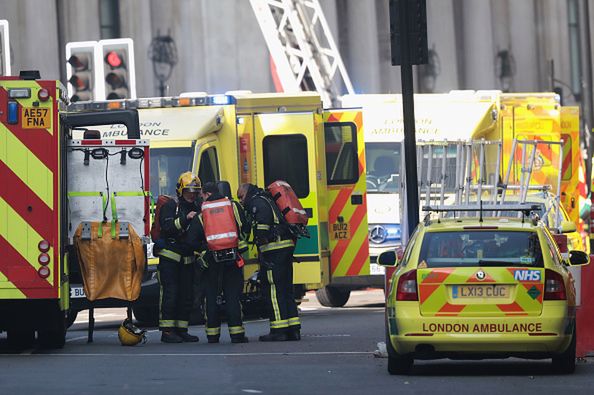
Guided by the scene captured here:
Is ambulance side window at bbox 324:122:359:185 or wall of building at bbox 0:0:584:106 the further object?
wall of building at bbox 0:0:584:106

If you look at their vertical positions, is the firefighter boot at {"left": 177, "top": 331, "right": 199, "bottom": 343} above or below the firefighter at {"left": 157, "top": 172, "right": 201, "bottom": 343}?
below

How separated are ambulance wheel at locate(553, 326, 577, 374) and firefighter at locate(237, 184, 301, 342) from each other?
13.7 ft

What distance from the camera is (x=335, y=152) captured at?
21.0 metres

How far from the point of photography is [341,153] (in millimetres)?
20922

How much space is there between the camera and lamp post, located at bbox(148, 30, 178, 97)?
35.8 m

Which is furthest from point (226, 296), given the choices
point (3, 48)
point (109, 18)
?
point (109, 18)

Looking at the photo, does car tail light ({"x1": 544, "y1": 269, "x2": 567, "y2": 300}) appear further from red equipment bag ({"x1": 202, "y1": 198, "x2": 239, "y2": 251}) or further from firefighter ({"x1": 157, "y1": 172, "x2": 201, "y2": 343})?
firefighter ({"x1": 157, "y1": 172, "x2": 201, "y2": 343})

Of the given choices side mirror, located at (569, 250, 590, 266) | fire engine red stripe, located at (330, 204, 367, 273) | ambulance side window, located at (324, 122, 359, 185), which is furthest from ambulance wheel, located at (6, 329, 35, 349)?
ambulance side window, located at (324, 122, 359, 185)

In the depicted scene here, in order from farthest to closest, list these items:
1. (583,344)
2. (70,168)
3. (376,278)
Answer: (376,278) → (70,168) → (583,344)

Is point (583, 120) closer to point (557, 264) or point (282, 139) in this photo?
point (282, 139)

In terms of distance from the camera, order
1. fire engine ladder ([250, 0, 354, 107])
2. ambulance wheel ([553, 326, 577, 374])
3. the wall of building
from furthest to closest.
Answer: the wall of building < fire engine ladder ([250, 0, 354, 107]) < ambulance wheel ([553, 326, 577, 374])

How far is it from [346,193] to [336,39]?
18.2 metres

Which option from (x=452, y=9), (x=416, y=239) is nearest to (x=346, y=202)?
(x=416, y=239)

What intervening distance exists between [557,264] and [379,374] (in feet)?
4.97
